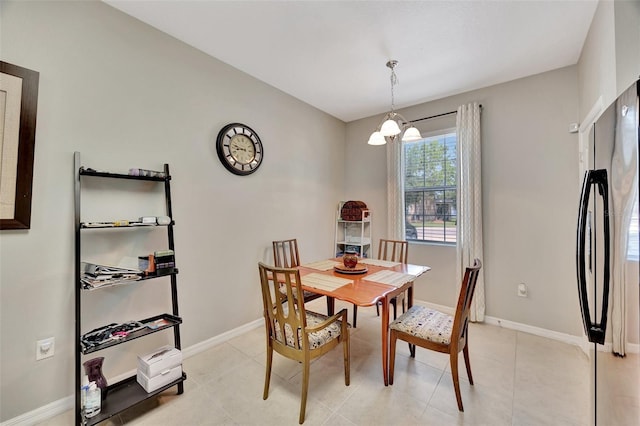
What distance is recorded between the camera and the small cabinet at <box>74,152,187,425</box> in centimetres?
155

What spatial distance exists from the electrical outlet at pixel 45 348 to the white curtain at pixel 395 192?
11.2 ft

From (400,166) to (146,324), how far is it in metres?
3.31

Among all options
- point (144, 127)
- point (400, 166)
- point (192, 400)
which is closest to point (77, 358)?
point (192, 400)

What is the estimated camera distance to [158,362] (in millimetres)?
1747

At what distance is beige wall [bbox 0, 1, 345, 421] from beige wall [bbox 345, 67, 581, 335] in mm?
2468

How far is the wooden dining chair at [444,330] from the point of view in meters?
1.66

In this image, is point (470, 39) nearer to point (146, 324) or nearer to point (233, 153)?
point (233, 153)

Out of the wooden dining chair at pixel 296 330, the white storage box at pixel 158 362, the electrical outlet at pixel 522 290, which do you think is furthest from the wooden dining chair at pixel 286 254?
the electrical outlet at pixel 522 290

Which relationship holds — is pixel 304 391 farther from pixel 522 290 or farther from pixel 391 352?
pixel 522 290

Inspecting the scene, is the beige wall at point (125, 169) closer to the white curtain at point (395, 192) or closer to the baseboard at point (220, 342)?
the baseboard at point (220, 342)

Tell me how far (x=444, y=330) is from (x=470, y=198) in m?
1.80

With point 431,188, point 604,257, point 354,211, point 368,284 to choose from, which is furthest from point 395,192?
point 604,257

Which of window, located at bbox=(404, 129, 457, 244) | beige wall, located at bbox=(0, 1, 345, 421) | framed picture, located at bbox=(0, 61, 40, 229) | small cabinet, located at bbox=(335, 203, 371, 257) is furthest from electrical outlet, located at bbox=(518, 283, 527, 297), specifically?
framed picture, located at bbox=(0, 61, 40, 229)

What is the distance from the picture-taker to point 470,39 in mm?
2229
